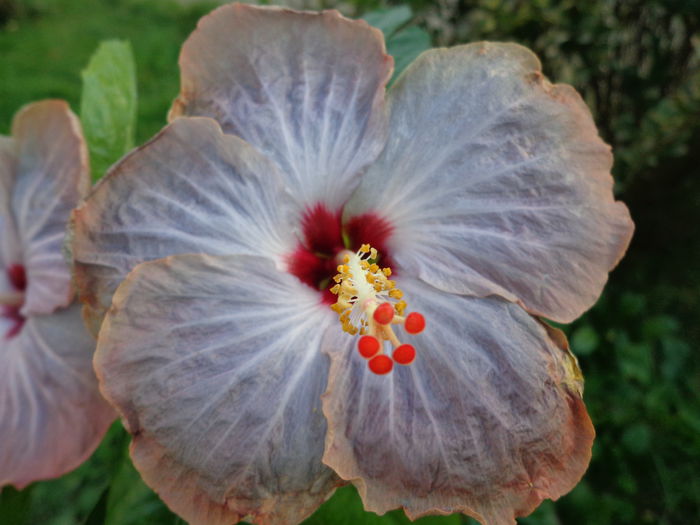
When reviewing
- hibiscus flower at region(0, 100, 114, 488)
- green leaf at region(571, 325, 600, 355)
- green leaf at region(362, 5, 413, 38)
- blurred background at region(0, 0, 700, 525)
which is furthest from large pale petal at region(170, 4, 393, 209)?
green leaf at region(571, 325, 600, 355)

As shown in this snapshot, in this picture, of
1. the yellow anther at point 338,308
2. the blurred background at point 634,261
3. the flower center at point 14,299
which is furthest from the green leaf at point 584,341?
the flower center at point 14,299

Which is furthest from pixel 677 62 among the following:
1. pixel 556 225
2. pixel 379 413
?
pixel 379 413

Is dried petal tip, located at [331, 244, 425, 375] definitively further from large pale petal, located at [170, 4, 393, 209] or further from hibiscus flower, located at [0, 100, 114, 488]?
hibiscus flower, located at [0, 100, 114, 488]

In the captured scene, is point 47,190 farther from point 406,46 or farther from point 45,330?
point 406,46

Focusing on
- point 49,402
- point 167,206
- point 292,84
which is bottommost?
point 49,402

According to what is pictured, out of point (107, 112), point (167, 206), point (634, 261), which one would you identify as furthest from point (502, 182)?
point (634, 261)

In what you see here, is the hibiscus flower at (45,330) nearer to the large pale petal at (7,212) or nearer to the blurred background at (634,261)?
the large pale petal at (7,212)
